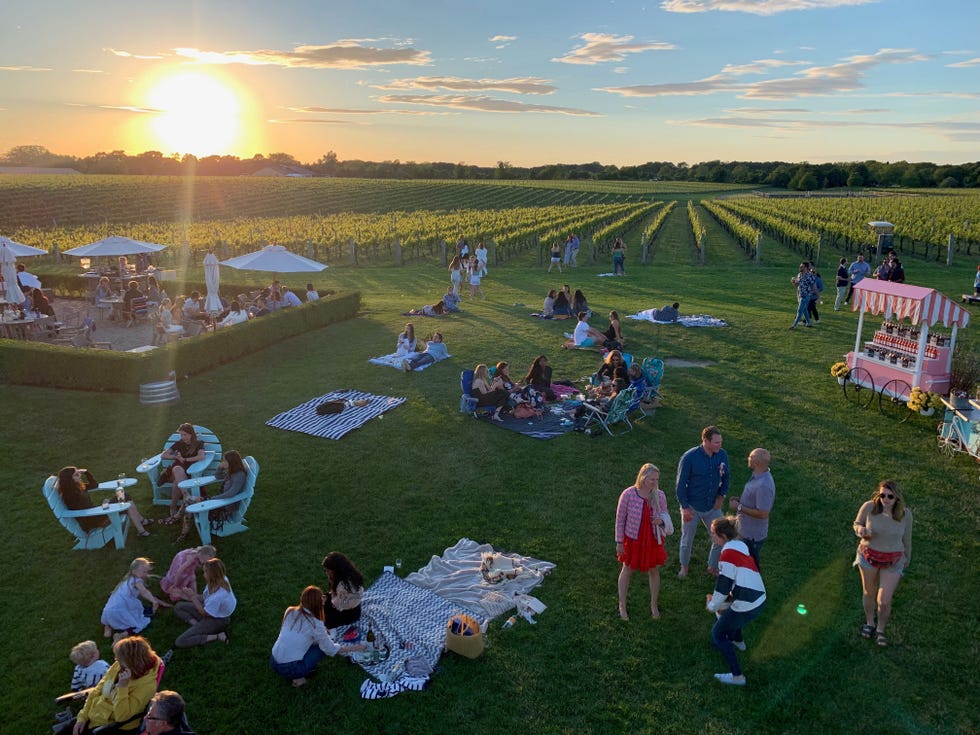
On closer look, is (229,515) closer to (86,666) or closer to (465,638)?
(86,666)

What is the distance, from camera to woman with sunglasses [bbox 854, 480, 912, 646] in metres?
5.84

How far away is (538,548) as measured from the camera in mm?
7723

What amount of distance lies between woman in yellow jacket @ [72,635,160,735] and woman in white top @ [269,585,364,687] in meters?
0.99

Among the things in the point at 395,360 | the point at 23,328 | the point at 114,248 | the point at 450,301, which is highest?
the point at 114,248

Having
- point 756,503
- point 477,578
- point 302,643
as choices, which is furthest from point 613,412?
point 302,643

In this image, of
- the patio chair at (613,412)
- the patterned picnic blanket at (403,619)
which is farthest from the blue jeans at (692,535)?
the patio chair at (613,412)

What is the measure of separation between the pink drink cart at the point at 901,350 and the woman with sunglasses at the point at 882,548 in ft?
20.9

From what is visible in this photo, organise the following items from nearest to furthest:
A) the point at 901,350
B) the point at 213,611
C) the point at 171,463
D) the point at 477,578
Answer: the point at 213,611
the point at 477,578
the point at 171,463
the point at 901,350

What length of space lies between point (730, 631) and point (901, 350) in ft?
28.5

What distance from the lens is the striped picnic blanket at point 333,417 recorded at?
443 inches

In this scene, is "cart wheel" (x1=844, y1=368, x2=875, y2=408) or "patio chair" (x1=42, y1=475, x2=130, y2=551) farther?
"cart wheel" (x1=844, y1=368, x2=875, y2=408)

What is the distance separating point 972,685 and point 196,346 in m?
13.8

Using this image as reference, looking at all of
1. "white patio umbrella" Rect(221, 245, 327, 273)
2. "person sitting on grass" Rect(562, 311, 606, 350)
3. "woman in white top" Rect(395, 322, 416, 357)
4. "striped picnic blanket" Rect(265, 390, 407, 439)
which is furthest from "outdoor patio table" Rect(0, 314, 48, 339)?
"person sitting on grass" Rect(562, 311, 606, 350)

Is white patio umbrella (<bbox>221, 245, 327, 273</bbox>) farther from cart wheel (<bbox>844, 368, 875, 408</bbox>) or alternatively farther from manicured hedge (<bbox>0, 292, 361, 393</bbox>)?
cart wheel (<bbox>844, 368, 875, 408</bbox>)
